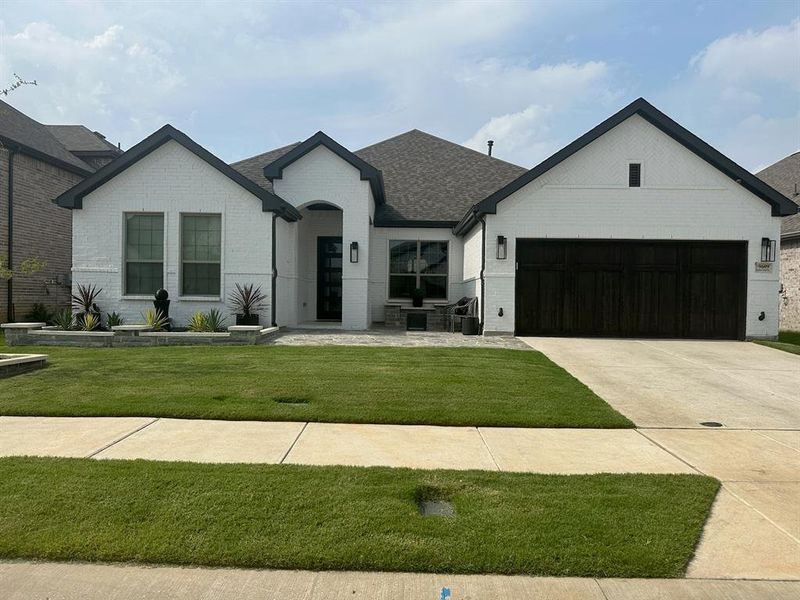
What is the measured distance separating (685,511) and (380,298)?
14.3 meters

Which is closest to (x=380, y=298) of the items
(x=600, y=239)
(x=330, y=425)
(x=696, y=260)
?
(x=600, y=239)

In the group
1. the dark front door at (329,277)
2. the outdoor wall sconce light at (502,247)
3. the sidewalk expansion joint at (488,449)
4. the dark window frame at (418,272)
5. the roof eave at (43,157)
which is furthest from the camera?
the dark front door at (329,277)

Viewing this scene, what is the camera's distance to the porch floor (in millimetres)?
11881

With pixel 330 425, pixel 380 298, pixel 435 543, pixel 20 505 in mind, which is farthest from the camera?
pixel 380 298

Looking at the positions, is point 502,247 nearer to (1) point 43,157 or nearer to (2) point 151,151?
(2) point 151,151

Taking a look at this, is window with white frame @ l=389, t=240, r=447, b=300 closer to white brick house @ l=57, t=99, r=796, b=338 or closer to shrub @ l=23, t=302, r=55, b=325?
white brick house @ l=57, t=99, r=796, b=338

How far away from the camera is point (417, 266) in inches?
697

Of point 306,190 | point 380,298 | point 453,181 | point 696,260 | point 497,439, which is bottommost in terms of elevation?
point 497,439

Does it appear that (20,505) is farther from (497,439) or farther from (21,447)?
(497,439)

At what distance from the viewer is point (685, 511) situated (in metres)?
3.67

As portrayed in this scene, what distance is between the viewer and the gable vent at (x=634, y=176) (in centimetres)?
1354

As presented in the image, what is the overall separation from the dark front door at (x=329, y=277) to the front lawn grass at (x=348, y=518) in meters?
13.9

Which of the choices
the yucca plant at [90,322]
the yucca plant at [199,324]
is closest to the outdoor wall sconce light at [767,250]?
the yucca plant at [199,324]

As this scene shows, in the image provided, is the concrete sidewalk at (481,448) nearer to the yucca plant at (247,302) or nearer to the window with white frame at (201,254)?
the yucca plant at (247,302)
